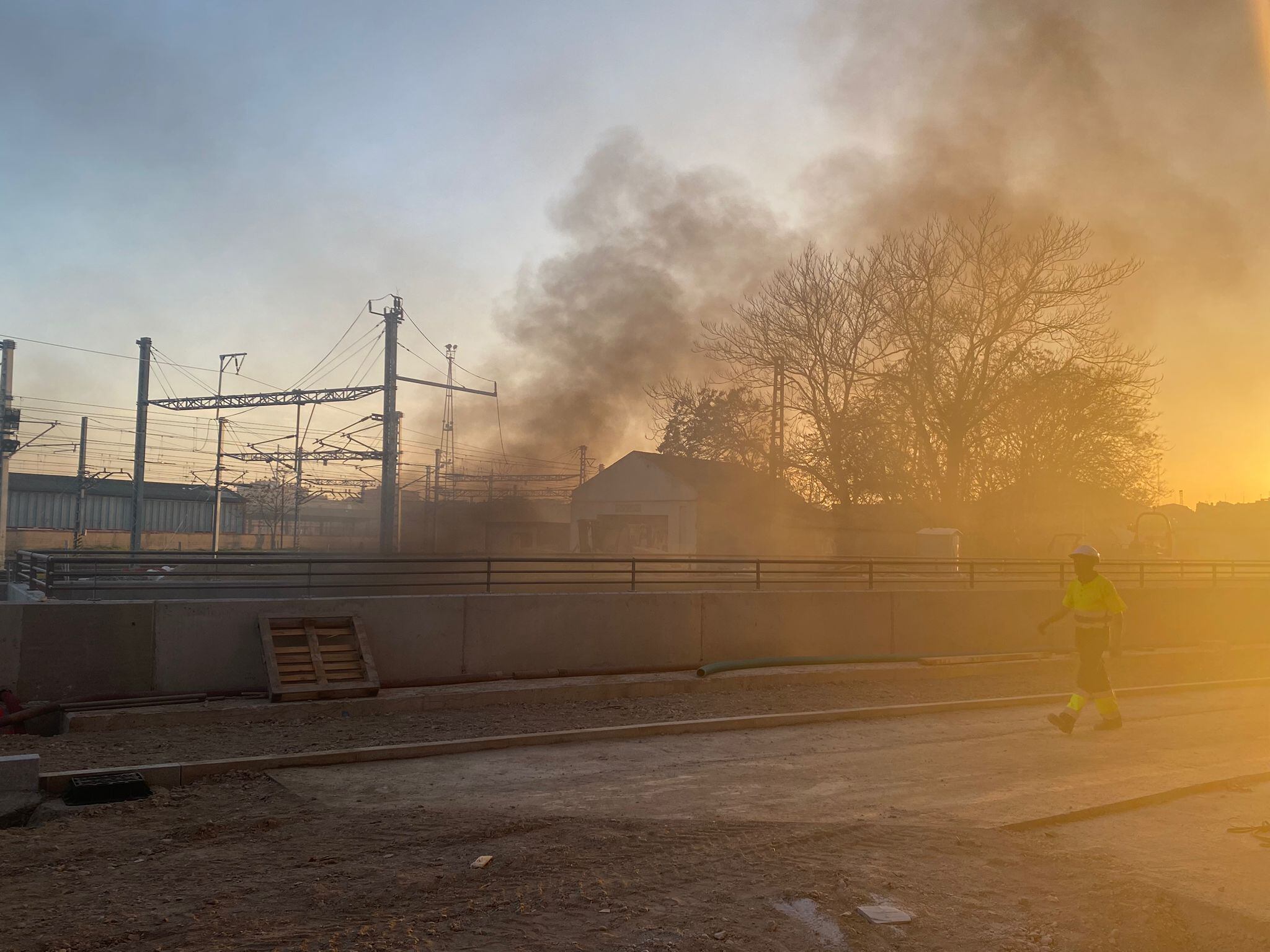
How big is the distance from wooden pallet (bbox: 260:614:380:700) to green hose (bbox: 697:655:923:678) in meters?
4.16

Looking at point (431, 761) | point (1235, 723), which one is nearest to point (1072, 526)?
point (1235, 723)

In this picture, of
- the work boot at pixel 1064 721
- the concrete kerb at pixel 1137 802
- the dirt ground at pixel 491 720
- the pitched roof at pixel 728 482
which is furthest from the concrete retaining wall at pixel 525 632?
the pitched roof at pixel 728 482

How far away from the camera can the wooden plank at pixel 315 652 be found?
1021cm

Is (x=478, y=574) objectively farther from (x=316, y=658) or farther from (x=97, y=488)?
(x=97, y=488)

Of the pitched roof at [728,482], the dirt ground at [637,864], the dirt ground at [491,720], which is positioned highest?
the pitched roof at [728,482]

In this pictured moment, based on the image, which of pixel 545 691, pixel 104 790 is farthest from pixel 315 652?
pixel 104 790

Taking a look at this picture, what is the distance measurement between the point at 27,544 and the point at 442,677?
44924 mm

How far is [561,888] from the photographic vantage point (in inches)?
184

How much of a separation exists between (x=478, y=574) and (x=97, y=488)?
5842 cm

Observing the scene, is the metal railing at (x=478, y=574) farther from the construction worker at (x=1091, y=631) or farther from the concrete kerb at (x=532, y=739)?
the construction worker at (x=1091, y=631)

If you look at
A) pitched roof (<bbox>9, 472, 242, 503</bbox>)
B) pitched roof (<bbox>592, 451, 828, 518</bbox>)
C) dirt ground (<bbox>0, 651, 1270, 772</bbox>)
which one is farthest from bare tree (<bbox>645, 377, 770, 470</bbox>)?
pitched roof (<bbox>9, 472, 242, 503</bbox>)

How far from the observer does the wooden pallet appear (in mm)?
10047

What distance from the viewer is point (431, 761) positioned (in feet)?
25.7

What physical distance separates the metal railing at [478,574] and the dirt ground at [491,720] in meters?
1.82
